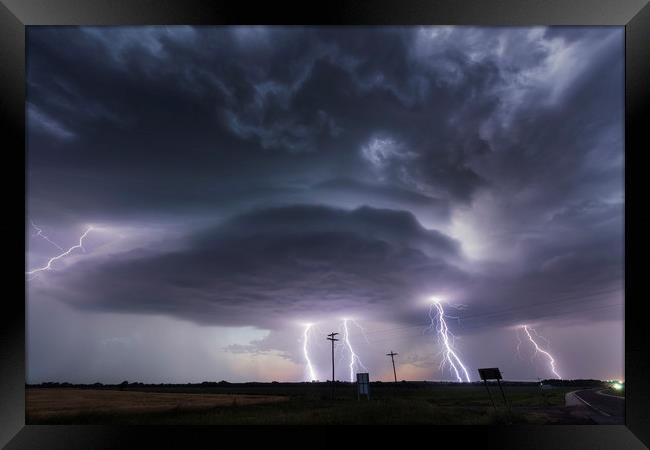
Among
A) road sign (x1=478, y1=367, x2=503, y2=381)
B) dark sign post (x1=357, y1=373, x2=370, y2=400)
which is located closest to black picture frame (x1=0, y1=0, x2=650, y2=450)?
road sign (x1=478, y1=367, x2=503, y2=381)

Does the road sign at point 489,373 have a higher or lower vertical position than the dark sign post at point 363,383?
higher

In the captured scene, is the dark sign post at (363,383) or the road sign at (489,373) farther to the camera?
the dark sign post at (363,383)

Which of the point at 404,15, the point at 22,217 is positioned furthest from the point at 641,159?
the point at 22,217

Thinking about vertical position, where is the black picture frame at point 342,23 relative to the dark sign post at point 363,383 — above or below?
above

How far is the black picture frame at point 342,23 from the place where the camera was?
393cm

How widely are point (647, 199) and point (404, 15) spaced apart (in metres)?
2.46

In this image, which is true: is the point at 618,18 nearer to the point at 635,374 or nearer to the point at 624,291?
the point at 624,291

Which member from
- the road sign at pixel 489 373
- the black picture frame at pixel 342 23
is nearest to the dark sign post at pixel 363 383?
the road sign at pixel 489 373

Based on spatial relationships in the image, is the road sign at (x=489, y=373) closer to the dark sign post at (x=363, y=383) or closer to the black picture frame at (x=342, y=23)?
the black picture frame at (x=342, y=23)

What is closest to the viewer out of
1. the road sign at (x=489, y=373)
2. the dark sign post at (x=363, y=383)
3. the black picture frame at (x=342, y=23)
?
the black picture frame at (x=342, y=23)

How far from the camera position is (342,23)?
4.18m

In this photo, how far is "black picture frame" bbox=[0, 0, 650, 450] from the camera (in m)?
3.93

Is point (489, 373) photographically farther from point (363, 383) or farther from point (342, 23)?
point (363, 383)

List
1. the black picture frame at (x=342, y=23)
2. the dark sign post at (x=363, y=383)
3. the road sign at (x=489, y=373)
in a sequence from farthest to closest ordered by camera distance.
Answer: the dark sign post at (x=363, y=383)
the road sign at (x=489, y=373)
the black picture frame at (x=342, y=23)
